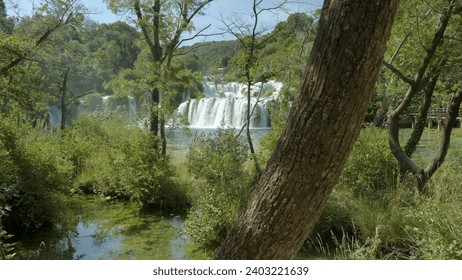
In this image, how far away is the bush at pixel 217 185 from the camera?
4211 mm

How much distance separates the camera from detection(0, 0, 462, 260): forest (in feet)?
4.08

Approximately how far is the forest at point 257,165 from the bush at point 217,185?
0.02 metres

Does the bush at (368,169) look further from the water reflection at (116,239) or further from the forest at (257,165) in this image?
the water reflection at (116,239)

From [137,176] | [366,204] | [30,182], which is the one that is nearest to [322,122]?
[366,204]

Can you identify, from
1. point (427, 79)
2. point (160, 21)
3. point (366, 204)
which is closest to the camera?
point (366, 204)

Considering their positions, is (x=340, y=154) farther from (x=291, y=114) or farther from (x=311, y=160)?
(x=291, y=114)

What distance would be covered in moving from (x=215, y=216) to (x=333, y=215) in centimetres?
124

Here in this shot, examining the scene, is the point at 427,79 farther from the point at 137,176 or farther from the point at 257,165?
the point at 137,176

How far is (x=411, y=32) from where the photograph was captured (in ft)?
14.3

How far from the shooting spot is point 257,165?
17.3ft

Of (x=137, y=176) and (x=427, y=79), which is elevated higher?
(x=427, y=79)

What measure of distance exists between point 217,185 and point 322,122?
3.63 m

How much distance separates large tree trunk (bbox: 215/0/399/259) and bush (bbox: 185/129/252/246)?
291cm
